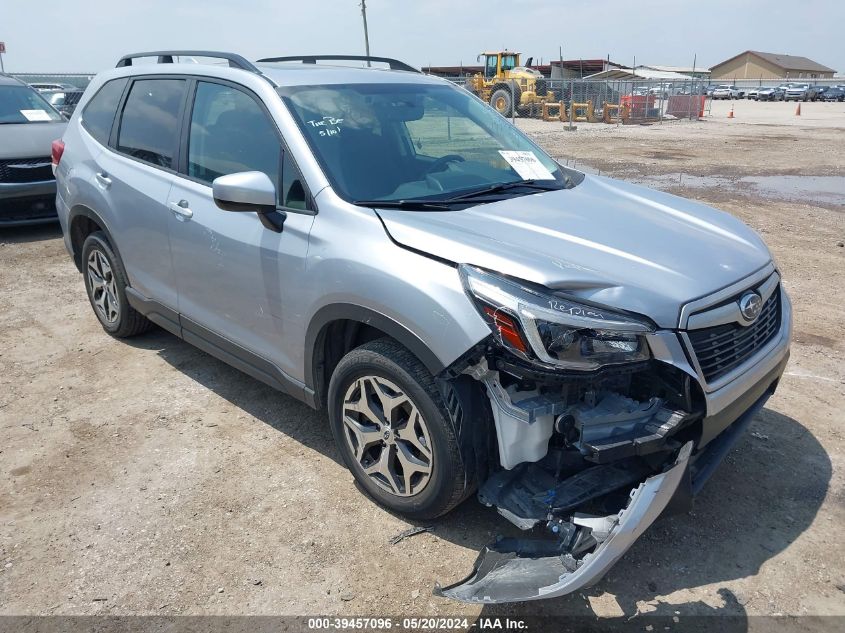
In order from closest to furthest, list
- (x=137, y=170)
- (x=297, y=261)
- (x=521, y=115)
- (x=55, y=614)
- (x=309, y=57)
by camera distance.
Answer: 1. (x=55, y=614)
2. (x=297, y=261)
3. (x=137, y=170)
4. (x=309, y=57)
5. (x=521, y=115)

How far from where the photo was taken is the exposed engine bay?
87.8 inches

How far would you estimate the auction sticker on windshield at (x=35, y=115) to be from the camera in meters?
8.76

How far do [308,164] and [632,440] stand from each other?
1850 mm

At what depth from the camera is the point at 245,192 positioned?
115 inches

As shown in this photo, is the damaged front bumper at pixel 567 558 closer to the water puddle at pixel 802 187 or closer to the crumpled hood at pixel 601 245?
the crumpled hood at pixel 601 245

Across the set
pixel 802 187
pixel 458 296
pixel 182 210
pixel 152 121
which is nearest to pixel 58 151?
pixel 152 121

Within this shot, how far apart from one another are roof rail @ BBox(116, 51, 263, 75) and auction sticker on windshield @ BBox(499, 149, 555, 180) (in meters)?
1.41

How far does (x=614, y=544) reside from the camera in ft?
6.98

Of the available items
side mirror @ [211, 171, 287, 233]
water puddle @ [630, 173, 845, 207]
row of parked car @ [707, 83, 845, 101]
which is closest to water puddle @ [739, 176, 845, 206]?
water puddle @ [630, 173, 845, 207]

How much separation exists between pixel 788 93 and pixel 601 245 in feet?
204

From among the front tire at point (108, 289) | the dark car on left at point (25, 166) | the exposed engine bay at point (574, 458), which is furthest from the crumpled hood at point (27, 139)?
the exposed engine bay at point (574, 458)

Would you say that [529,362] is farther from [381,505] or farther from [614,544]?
[381,505]

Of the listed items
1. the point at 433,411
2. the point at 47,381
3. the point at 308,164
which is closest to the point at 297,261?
the point at 308,164

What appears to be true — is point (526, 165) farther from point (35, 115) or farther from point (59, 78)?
point (59, 78)
